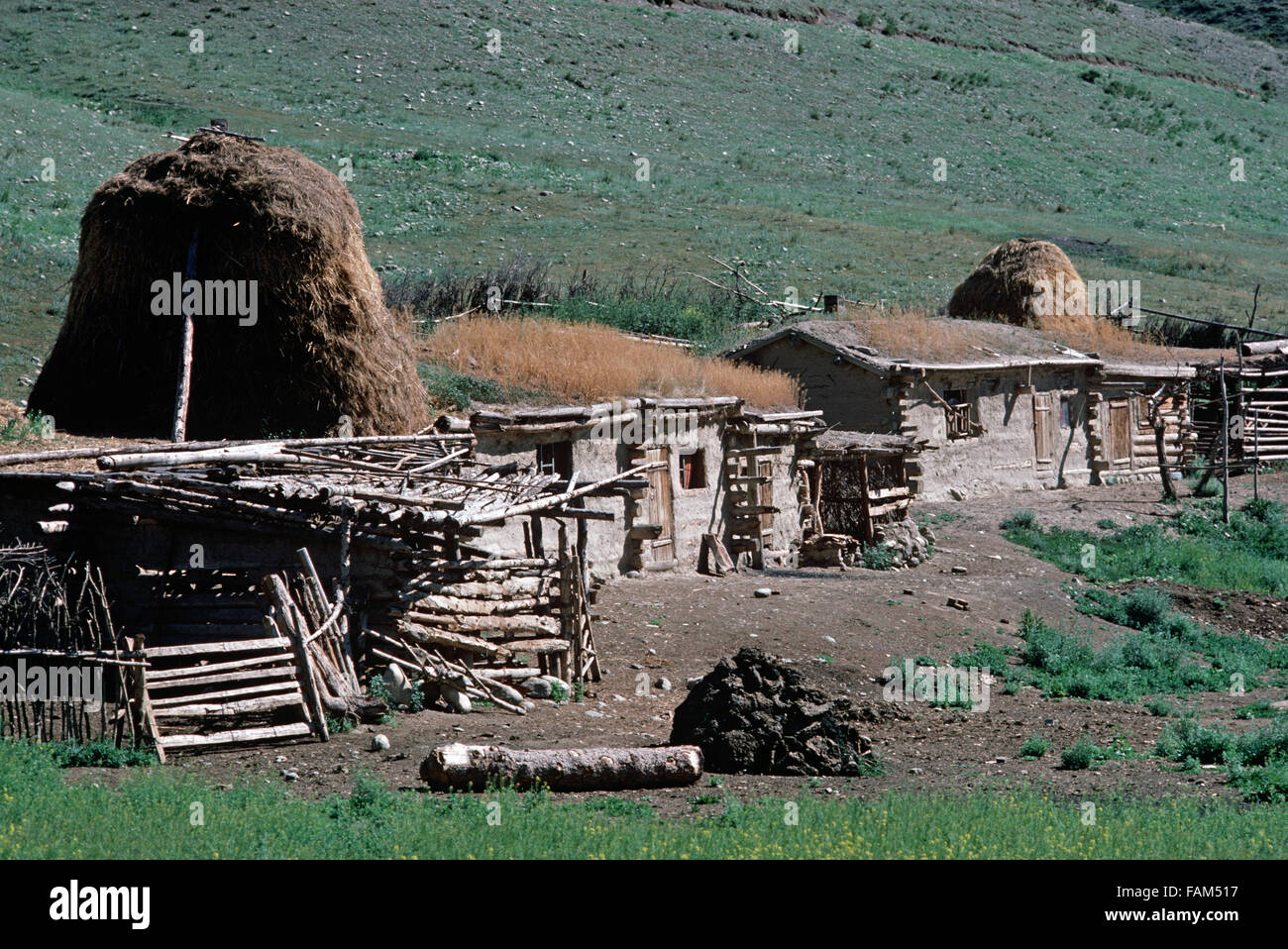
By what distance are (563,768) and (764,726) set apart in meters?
2.05

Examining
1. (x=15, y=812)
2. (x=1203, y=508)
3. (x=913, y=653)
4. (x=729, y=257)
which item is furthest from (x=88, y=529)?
(x=729, y=257)

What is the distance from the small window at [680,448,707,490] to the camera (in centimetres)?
2055

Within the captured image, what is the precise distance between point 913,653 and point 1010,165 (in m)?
46.3

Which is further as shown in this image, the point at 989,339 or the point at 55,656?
the point at 989,339

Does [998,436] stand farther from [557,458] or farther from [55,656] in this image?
[55,656]

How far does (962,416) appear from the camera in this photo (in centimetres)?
2733

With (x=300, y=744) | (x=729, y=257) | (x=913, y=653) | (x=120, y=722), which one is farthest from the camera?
(x=729, y=257)

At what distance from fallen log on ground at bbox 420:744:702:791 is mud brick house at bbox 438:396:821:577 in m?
5.61

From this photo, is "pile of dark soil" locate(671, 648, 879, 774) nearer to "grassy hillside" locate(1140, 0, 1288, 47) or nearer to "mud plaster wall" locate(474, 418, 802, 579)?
"mud plaster wall" locate(474, 418, 802, 579)

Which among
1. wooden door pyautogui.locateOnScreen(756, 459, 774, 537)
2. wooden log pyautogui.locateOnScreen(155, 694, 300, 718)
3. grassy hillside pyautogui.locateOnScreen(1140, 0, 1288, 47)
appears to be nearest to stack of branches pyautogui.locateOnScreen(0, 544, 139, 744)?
wooden log pyautogui.locateOnScreen(155, 694, 300, 718)

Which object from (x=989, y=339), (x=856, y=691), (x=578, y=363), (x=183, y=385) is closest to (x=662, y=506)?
(x=578, y=363)

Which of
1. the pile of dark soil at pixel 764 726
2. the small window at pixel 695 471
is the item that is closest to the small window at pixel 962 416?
the small window at pixel 695 471
